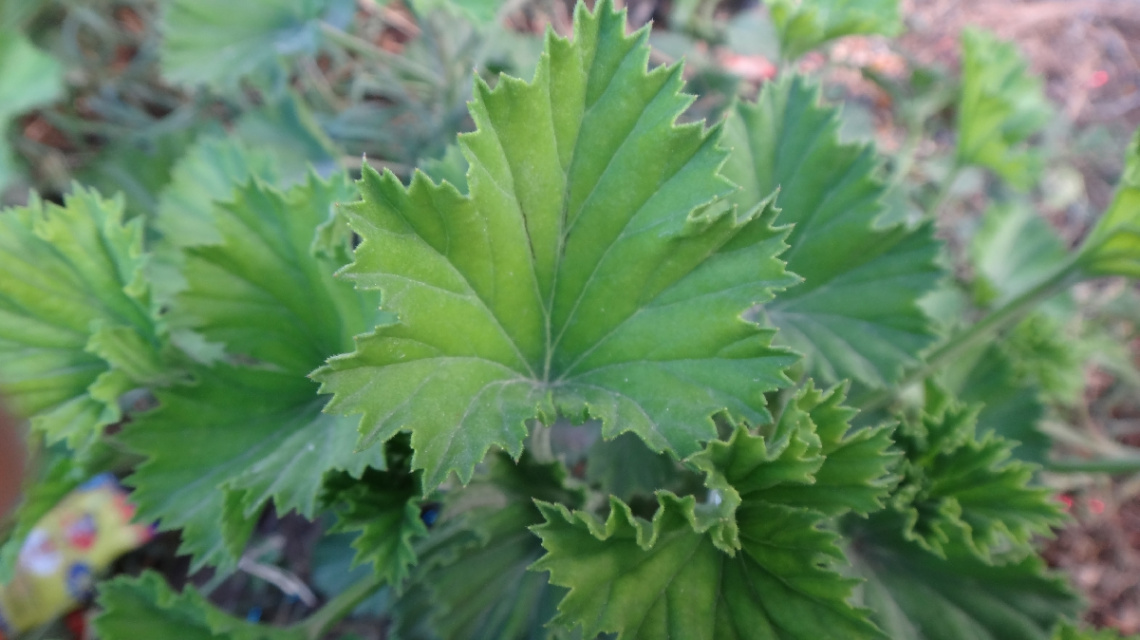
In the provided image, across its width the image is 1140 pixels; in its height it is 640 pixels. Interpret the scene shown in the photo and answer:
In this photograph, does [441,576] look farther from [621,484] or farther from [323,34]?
[323,34]

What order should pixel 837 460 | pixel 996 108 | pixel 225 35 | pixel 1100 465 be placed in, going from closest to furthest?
pixel 837 460 < pixel 1100 465 < pixel 996 108 < pixel 225 35

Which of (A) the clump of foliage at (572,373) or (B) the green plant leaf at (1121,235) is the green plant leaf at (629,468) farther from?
(B) the green plant leaf at (1121,235)

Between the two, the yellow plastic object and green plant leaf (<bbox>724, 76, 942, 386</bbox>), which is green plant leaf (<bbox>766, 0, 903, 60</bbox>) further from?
the yellow plastic object

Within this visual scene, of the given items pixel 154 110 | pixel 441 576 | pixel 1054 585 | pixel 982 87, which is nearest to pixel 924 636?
pixel 1054 585

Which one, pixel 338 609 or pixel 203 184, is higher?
pixel 203 184

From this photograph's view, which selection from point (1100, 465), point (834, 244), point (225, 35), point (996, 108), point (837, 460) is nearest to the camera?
point (837, 460)

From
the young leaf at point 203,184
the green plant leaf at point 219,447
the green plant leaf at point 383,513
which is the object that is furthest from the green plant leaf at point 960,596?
the young leaf at point 203,184

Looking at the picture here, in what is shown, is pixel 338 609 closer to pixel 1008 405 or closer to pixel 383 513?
pixel 383 513

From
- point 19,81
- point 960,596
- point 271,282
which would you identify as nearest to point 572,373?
point 271,282
